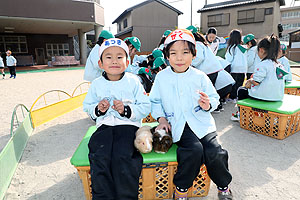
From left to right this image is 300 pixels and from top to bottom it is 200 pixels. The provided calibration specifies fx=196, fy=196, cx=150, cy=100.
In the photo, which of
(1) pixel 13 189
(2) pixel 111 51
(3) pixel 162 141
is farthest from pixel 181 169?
(1) pixel 13 189

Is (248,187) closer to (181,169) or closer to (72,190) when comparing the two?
(181,169)

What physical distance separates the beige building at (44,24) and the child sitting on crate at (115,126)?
53.3 feet

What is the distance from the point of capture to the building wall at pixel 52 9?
45.8ft

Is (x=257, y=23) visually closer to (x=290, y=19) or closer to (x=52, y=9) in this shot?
(x=52, y=9)

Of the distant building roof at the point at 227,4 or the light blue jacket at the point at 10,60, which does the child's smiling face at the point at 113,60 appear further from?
the distant building roof at the point at 227,4

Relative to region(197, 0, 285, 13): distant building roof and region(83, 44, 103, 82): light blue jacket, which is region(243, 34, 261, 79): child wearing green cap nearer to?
region(83, 44, 103, 82): light blue jacket

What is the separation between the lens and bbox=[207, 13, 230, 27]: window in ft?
71.0

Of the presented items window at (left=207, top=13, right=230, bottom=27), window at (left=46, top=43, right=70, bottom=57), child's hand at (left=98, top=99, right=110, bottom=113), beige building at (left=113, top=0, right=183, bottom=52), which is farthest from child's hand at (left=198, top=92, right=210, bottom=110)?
window at (left=46, top=43, right=70, bottom=57)

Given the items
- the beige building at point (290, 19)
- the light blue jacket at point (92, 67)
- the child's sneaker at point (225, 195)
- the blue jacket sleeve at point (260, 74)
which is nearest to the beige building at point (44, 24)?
the light blue jacket at point (92, 67)

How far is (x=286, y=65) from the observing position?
4.71 metres

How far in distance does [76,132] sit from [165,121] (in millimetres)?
2156

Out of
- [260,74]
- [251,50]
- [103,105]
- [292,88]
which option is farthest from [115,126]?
[251,50]

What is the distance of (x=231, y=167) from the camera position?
7.52 ft

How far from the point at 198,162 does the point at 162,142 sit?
0.34 meters
